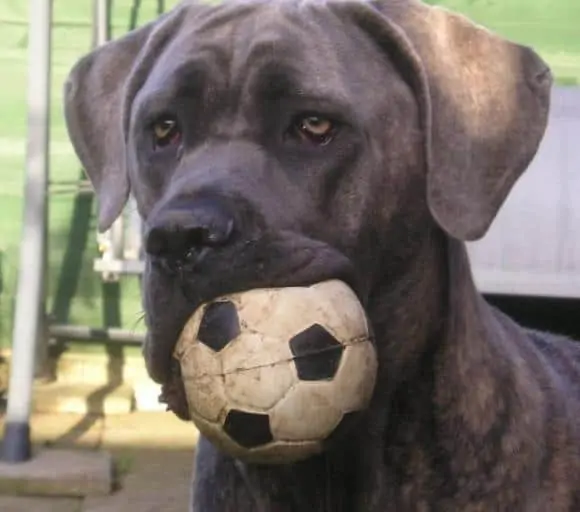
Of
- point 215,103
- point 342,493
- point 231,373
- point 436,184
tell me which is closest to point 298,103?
point 215,103

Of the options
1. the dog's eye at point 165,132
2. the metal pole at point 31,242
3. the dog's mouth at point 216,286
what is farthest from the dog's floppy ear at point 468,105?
the metal pole at point 31,242

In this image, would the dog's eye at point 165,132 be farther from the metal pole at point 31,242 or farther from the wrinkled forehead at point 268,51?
the metal pole at point 31,242

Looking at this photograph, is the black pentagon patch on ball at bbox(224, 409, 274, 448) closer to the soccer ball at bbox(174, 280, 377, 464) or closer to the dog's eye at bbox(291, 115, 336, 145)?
the soccer ball at bbox(174, 280, 377, 464)

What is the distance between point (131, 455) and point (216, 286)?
3442 millimetres

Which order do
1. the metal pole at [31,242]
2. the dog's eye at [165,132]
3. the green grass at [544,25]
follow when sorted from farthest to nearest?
1. the green grass at [544,25]
2. the metal pole at [31,242]
3. the dog's eye at [165,132]

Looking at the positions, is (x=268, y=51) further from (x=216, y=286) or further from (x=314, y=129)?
(x=216, y=286)

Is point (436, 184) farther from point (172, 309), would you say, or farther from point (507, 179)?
point (172, 309)

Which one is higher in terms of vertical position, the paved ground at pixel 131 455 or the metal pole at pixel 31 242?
the metal pole at pixel 31 242

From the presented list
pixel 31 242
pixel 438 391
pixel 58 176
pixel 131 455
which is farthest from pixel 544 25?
pixel 438 391

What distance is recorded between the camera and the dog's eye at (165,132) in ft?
7.10

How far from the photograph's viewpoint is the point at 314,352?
1.94m

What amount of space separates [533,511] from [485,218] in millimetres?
484

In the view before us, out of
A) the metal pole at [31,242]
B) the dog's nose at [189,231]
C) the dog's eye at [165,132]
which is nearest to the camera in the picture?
the dog's nose at [189,231]

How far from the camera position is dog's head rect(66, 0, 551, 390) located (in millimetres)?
1923
